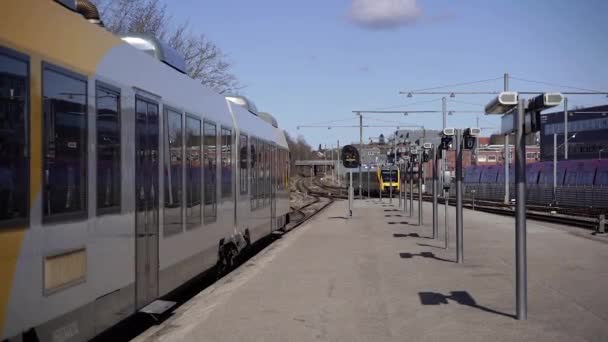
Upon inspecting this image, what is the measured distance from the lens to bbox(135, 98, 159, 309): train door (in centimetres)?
780

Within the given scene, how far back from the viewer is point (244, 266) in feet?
46.8

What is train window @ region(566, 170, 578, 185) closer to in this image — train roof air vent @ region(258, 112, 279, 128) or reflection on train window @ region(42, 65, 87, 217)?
train roof air vent @ region(258, 112, 279, 128)

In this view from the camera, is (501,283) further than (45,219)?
Yes

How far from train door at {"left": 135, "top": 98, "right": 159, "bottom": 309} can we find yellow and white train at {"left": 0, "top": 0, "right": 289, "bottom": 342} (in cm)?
2

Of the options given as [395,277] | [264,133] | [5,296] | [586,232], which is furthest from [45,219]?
[586,232]

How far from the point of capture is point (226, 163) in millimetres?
12922

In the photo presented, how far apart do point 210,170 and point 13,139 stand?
6.46 meters

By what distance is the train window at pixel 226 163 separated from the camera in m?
12.7

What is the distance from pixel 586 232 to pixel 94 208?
63.8 ft

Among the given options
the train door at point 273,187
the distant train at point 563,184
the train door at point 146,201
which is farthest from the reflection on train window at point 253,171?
the distant train at point 563,184

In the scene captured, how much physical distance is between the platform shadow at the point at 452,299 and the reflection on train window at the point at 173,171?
3.29m

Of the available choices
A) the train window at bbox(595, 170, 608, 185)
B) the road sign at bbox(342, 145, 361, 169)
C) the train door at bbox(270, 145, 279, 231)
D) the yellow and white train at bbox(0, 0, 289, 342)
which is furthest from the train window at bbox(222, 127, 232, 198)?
the train window at bbox(595, 170, 608, 185)

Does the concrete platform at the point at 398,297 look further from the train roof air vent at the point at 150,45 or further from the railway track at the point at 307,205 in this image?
the railway track at the point at 307,205

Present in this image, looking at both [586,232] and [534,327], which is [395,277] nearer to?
[534,327]
